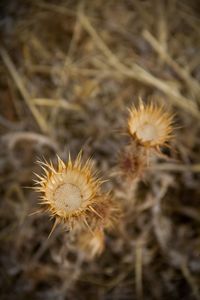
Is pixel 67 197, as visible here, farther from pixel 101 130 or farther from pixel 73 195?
pixel 101 130

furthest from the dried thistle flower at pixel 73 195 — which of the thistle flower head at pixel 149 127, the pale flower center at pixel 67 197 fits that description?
the thistle flower head at pixel 149 127

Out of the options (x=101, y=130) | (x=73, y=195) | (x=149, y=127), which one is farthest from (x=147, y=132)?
(x=101, y=130)

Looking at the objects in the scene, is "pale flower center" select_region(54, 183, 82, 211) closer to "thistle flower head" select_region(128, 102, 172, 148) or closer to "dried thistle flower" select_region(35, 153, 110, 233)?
"dried thistle flower" select_region(35, 153, 110, 233)

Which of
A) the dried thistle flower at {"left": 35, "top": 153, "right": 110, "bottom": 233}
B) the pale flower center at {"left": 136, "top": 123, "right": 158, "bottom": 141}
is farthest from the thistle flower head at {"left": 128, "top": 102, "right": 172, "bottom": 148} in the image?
the dried thistle flower at {"left": 35, "top": 153, "right": 110, "bottom": 233}

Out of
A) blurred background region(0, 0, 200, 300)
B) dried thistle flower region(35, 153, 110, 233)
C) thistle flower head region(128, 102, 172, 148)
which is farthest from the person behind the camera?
blurred background region(0, 0, 200, 300)

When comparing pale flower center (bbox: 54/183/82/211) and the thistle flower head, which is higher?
the thistle flower head
